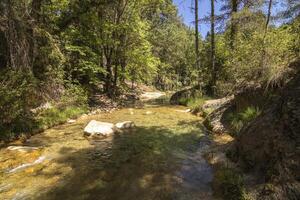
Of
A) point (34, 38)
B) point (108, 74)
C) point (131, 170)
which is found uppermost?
point (34, 38)

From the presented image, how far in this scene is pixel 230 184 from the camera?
4.54 metres

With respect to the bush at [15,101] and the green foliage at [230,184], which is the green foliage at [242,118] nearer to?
the green foliage at [230,184]

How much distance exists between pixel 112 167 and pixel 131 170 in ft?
1.48

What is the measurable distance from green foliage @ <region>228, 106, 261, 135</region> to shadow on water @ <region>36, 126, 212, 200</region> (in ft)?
3.63

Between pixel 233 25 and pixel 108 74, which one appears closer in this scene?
pixel 233 25

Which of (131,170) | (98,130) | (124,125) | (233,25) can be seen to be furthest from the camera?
(233,25)

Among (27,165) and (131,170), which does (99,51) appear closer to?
(27,165)

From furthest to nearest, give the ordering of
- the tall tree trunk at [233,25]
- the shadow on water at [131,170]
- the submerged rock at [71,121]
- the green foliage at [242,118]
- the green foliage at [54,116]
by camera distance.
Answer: the tall tree trunk at [233,25]
the submerged rock at [71,121]
the green foliage at [54,116]
the green foliage at [242,118]
the shadow on water at [131,170]

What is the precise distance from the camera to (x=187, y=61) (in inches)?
1446

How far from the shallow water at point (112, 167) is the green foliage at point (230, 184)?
0.65ft

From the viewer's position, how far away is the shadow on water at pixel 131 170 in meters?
4.65

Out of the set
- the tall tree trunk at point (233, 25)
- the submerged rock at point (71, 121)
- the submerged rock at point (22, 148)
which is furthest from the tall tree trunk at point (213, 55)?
the submerged rock at point (22, 148)

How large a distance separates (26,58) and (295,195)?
8384 millimetres

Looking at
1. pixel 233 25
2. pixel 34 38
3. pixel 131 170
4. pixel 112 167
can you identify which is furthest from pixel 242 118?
pixel 233 25
